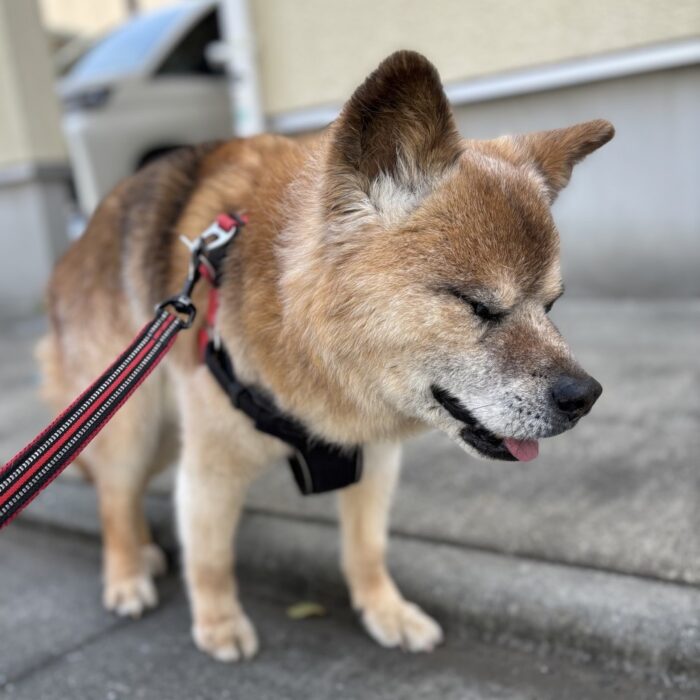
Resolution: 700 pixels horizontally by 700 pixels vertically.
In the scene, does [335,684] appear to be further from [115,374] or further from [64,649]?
[115,374]

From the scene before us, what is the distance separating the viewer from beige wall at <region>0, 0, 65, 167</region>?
7645mm

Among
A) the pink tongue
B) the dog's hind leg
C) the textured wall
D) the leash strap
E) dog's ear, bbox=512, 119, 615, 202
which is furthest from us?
the textured wall

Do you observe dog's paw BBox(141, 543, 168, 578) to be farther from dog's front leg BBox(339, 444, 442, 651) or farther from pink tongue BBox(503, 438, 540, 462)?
pink tongue BBox(503, 438, 540, 462)

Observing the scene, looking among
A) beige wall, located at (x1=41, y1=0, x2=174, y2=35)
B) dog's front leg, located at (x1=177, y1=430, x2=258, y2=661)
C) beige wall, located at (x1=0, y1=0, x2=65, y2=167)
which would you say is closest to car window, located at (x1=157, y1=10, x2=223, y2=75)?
beige wall, located at (x1=0, y1=0, x2=65, y2=167)

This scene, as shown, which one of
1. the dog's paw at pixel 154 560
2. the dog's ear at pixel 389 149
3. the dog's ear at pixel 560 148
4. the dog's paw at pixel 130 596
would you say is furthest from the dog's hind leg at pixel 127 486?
the dog's ear at pixel 560 148

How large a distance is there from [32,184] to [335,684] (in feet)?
23.1

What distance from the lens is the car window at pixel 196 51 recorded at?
25.2ft

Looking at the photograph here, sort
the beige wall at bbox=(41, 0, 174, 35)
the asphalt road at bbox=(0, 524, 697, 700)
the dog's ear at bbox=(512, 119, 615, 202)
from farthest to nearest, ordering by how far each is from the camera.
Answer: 1. the beige wall at bbox=(41, 0, 174, 35)
2. the asphalt road at bbox=(0, 524, 697, 700)
3. the dog's ear at bbox=(512, 119, 615, 202)

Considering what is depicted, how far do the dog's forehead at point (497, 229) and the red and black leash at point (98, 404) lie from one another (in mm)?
710

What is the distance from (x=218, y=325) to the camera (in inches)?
88.5

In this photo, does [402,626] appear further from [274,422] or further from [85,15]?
[85,15]

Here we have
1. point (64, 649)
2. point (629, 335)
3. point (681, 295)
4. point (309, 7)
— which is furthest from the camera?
point (309, 7)

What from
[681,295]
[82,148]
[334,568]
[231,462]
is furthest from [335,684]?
[82,148]

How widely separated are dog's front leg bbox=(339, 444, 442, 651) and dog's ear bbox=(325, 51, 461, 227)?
2.89 ft
